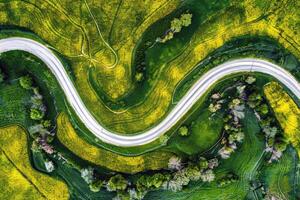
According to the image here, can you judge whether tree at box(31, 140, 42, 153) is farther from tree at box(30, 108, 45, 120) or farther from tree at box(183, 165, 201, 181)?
tree at box(183, 165, 201, 181)

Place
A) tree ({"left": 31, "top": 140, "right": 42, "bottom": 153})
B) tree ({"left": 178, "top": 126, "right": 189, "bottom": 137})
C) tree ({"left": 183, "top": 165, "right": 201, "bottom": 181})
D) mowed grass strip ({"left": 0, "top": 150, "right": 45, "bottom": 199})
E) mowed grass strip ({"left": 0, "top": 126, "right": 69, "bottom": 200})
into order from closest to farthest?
tree ({"left": 183, "top": 165, "right": 201, "bottom": 181}) < tree ({"left": 178, "top": 126, "right": 189, "bottom": 137}) < tree ({"left": 31, "top": 140, "right": 42, "bottom": 153}) < mowed grass strip ({"left": 0, "top": 126, "right": 69, "bottom": 200}) < mowed grass strip ({"left": 0, "top": 150, "right": 45, "bottom": 199})

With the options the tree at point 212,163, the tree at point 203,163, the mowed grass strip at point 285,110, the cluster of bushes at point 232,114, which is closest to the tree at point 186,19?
the cluster of bushes at point 232,114

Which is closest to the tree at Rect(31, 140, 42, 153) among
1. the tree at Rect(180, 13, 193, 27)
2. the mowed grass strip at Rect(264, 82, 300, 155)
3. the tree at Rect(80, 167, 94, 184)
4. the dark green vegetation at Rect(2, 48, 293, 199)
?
the dark green vegetation at Rect(2, 48, 293, 199)

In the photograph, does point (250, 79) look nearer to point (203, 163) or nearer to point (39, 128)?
point (203, 163)

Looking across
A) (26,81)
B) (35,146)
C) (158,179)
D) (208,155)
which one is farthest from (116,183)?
(26,81)

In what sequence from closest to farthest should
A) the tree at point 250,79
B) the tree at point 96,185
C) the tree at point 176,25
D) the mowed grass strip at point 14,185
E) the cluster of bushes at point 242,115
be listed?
the tree at point 176,25 < the tree at point 250,79 < the cluster of bushes at point 242,115 < the tree at point 96,185 < the mowed grass strip at point 14,185

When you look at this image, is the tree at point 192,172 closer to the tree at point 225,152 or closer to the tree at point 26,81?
the tree at point 225,152

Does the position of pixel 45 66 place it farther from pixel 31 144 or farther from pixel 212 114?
pixel 212 114
